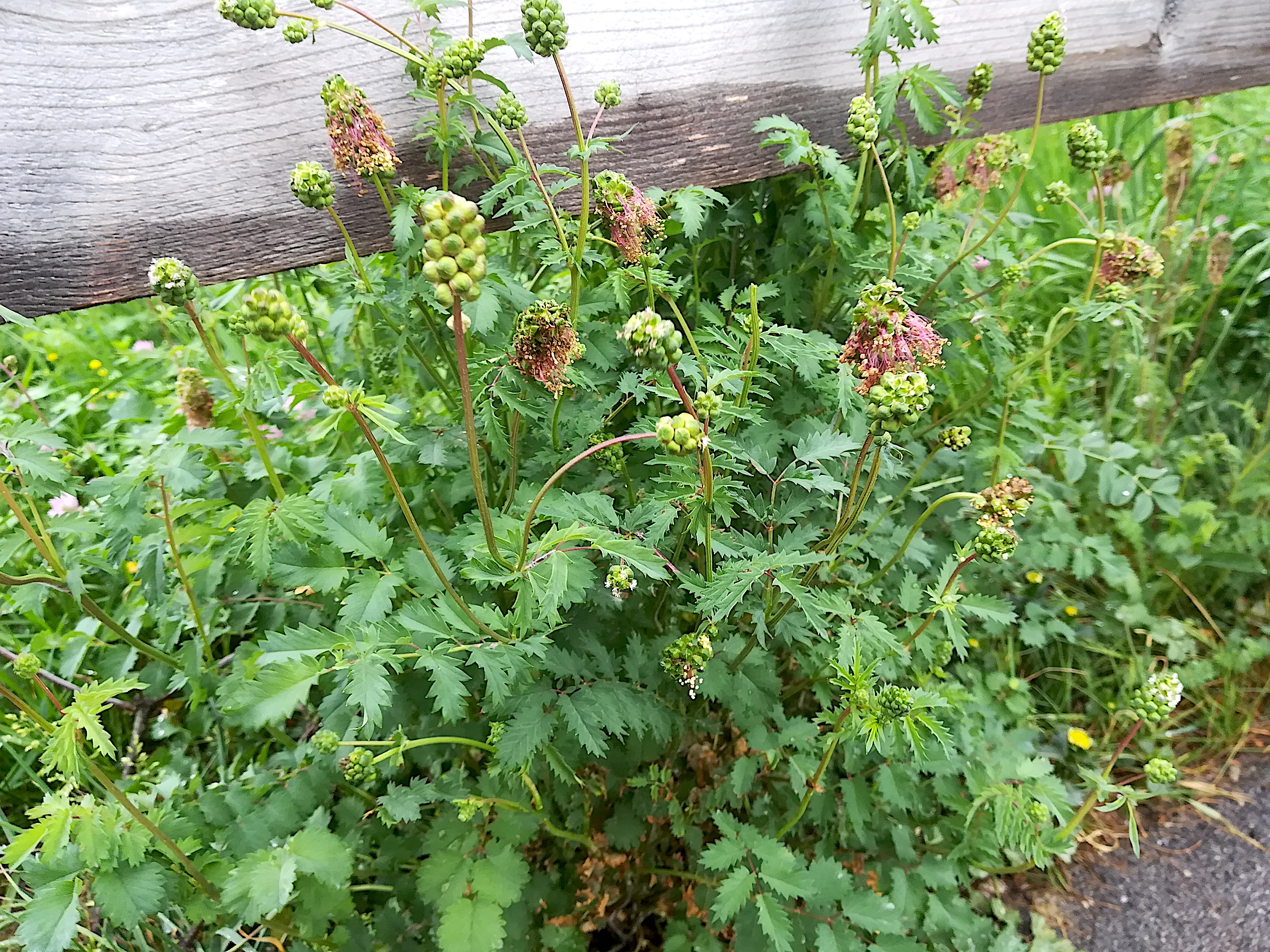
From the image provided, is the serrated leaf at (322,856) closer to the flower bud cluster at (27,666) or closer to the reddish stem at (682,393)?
the flower bud cluster at (27,666)

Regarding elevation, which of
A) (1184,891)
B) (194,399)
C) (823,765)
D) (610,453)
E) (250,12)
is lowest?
(1184,891)

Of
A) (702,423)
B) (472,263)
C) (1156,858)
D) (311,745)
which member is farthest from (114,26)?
(1156,858)

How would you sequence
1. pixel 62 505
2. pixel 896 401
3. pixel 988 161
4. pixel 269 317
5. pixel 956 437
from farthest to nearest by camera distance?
1. pixel 62 505
2. pixel 988 161
3. pixel 956 437
4. pixel 896 401
5. pixel 269 317

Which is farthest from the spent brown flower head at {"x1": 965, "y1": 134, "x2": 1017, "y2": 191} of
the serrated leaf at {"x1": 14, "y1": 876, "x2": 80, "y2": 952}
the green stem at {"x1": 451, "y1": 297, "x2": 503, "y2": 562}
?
the serrated leaf at {"x1": 14, "y1": 876, "x2": 80, "y2": 952}

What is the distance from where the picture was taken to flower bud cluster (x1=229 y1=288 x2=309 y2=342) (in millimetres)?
1005

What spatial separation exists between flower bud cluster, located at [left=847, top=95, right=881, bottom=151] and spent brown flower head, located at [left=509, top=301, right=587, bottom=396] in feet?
2.47

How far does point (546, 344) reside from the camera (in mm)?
1370

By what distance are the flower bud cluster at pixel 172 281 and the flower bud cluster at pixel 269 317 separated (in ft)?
1.18

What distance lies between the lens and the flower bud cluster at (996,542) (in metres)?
1.44

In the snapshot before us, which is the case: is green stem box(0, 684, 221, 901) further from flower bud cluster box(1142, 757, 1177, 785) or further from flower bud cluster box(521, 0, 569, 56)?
flower bud cluster box(1142, 757, 1177, 785)

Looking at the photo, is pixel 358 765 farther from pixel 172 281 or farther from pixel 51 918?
pixel 172 281

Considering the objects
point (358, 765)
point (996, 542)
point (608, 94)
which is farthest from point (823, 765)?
point (608, 94)

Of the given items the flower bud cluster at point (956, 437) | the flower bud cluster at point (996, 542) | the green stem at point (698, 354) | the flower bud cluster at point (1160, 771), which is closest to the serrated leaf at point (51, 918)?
the green stem at point (698, 354)

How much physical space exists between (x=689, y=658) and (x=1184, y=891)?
210 centimetres
